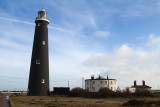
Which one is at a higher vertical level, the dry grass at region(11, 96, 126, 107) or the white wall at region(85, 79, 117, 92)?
the white wall at region(85, 79, 117, 92)

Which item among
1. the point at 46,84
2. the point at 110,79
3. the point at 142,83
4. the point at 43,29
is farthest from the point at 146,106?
the point at 142,83

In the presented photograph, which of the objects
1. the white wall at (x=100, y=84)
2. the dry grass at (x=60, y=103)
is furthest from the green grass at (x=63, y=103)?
the white wall at (x=100, y=84)

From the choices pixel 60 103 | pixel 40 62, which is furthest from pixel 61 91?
pixel 60 103

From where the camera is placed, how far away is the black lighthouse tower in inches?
1539

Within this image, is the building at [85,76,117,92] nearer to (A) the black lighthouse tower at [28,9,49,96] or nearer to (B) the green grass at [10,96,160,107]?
(A) the black lighthouse tower at [28,9,49,96]

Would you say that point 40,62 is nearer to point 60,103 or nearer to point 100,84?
point 60,103

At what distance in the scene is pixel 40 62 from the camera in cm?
3984

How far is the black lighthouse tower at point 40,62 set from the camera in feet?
128

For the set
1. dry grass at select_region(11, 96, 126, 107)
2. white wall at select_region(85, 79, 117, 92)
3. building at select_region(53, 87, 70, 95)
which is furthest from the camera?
white wall at select_region(85, 79, 117, 92)

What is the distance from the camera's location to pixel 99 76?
209ft

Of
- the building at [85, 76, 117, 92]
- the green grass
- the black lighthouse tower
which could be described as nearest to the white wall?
the building at [85, 76, 117, 92]

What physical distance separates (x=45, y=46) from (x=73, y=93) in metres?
12.1

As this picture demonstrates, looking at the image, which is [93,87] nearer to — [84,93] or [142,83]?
[84,93]

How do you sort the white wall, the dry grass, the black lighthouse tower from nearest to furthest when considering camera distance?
the dry grass → the black lighthouse tower → the white wall
